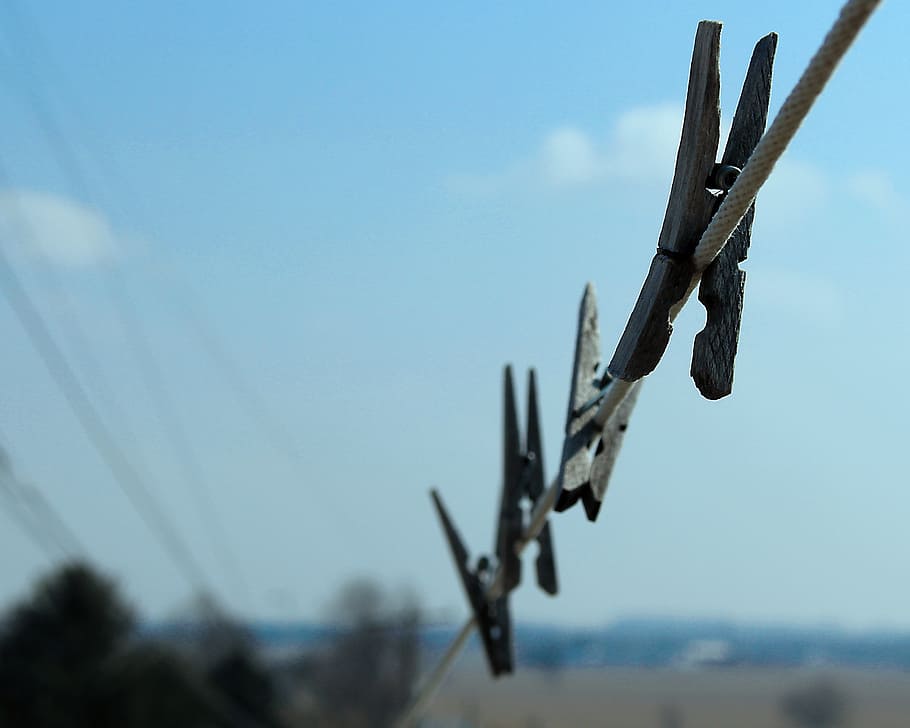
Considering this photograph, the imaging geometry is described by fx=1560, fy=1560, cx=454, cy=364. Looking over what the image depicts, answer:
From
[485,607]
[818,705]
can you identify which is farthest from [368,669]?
[485,607]

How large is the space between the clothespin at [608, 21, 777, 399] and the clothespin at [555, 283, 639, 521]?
2.89 feet

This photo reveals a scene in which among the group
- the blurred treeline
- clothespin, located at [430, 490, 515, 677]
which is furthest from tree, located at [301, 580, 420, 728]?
clothespin, located at [430, 490, 515, 677]

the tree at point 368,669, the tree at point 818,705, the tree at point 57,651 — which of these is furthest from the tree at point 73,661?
the tree at point 818,705

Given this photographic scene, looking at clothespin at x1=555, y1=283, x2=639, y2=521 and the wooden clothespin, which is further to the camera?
the wooden clothespin

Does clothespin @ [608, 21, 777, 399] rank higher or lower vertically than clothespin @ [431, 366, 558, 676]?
lower

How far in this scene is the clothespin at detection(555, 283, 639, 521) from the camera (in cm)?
336

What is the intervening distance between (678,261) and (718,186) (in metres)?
0.14

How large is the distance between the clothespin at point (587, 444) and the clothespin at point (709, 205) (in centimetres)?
88

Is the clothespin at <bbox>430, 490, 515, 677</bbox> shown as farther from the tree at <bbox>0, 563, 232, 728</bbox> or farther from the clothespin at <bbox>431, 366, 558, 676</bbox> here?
the tree at <bbox>0, 563, 232, 728</bbox>

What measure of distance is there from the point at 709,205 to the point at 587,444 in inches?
42.5

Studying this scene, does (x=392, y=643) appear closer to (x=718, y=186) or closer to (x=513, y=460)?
(x=513, y=460)

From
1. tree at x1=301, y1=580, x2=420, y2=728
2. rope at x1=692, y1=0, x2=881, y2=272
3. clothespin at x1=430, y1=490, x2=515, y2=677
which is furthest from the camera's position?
tree at x1=301, y1=580, x2=420, y2=728

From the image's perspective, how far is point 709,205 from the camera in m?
2.43

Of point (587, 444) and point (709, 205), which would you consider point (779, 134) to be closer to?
point (709, 205)
